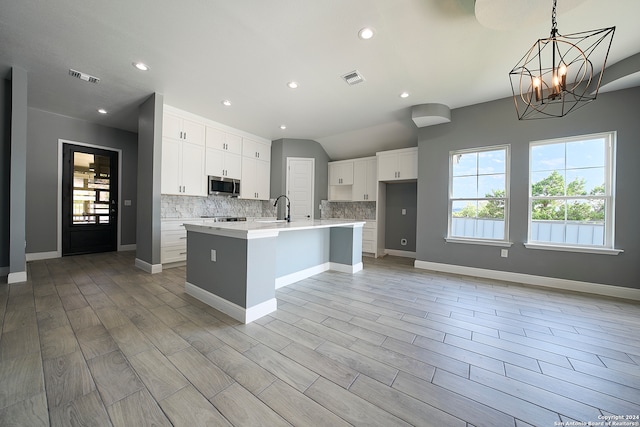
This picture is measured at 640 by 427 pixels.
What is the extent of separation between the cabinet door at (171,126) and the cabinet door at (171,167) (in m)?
0.09

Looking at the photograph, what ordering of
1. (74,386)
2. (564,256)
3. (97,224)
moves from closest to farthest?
1. (74,386)
2. (564,256)
3. (97,224)

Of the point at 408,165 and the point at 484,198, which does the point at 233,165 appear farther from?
the point at 484,198

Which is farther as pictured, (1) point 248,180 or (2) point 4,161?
(1) point 248,180

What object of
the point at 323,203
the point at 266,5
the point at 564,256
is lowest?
the point at 564,256

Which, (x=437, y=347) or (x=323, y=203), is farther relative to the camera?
(x=323, y=203)

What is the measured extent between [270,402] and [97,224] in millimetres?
6094

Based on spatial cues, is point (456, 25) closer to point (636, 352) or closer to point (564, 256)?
point (636, 352)

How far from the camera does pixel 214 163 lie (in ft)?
16.0

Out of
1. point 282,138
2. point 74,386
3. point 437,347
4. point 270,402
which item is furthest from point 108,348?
point 282,138

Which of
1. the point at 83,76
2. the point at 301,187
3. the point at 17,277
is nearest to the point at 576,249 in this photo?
the point at 301,187

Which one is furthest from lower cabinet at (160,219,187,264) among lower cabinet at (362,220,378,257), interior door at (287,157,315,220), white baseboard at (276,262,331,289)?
lower cabinet at (362,220,378,257)

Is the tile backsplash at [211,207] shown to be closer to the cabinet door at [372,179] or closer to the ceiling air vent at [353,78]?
the cabinet door at [372,179]

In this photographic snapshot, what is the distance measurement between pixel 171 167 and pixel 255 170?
1.92 metres

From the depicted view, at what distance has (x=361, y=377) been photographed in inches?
59.3
